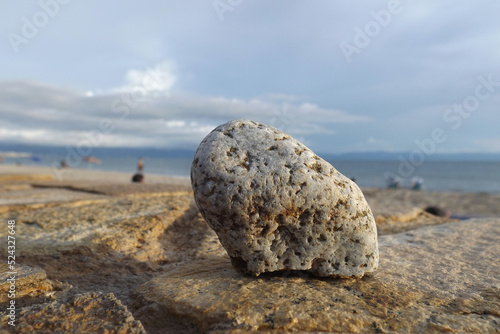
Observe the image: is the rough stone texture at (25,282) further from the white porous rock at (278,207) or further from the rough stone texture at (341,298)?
the white porous rock at (278,207)

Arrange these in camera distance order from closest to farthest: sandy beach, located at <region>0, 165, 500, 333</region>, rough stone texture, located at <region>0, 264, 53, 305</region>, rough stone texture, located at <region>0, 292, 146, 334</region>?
rough stone texture, located at <region>0, 292, 146, 334</region> → sandy beach, located at <region>0, 165, 500, 333</region> → rough stone texture, located at <region>0, 264, 53, 305</region>

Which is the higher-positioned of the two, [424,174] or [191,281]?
[424,174]

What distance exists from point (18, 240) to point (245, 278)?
7.93 ft

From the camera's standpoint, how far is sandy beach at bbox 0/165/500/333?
1988mm

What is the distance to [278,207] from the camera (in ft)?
7.80

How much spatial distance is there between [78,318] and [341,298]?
5.07 feet

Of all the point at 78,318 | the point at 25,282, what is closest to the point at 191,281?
the point at 78,318

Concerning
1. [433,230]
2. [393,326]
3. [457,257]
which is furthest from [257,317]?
[433,230]

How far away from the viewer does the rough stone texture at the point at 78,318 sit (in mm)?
1878

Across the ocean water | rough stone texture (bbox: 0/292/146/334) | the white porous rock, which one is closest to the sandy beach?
rough stone texture (bbox: 0/292/146/334)

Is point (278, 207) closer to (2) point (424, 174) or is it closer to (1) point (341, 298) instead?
(1) point (341, 298)

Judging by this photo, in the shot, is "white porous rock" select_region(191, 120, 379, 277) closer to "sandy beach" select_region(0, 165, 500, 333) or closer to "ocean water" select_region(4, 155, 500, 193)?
"sandy beach" select_region(0, 165, 500, 333)

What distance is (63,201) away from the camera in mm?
5180

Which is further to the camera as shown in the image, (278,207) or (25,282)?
(25,282)
